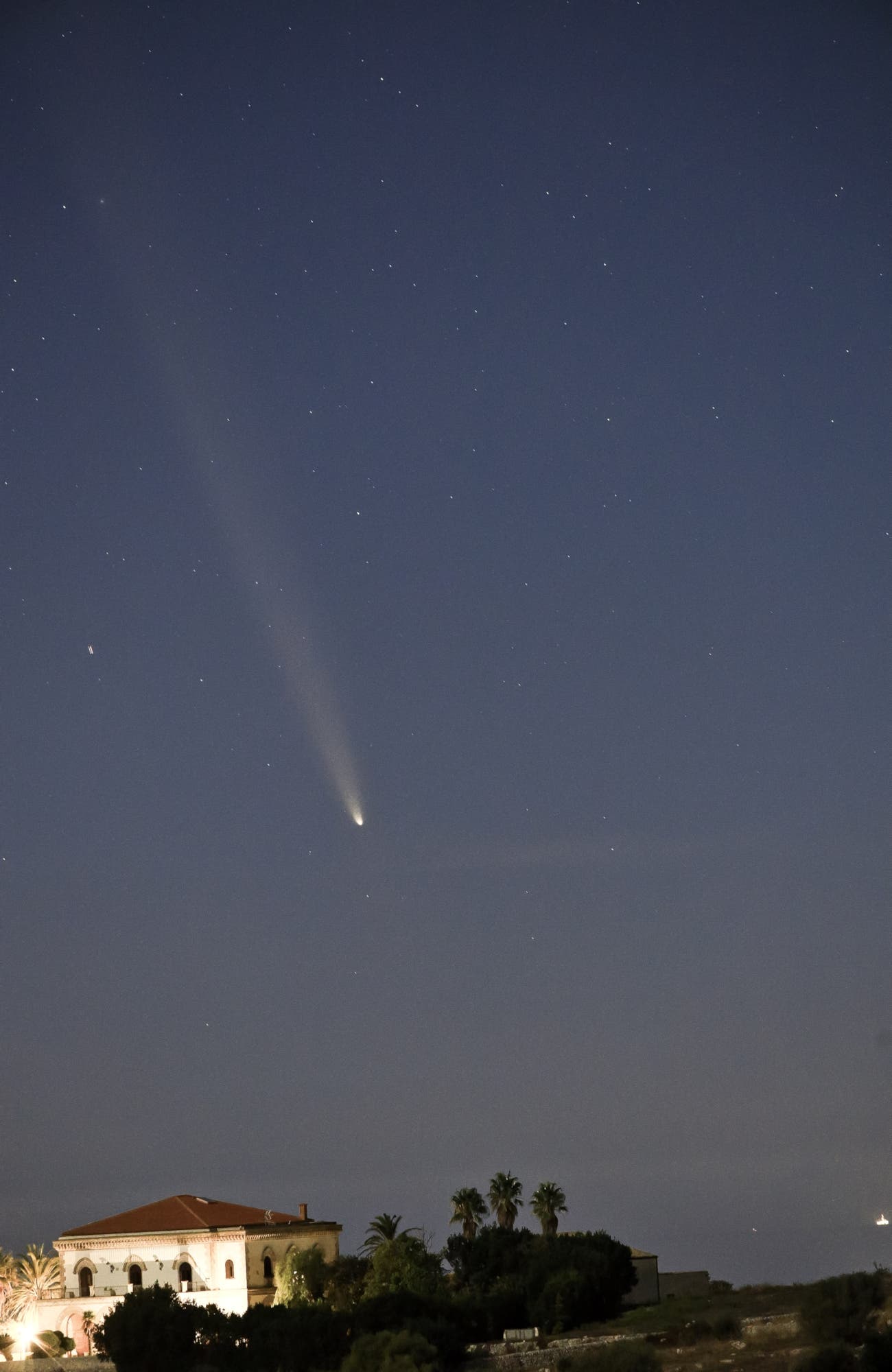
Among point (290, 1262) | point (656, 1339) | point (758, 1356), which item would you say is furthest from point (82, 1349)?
point (758, 1356)

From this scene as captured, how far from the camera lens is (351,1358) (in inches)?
2063

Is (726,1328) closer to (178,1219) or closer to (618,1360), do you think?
(618,1360)

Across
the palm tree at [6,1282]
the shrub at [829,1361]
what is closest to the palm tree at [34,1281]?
the palm tree at [6,1282]

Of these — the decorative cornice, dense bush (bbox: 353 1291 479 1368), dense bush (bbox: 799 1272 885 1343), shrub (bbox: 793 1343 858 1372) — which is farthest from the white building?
shrub (bbox: 793 1343 858 1372)

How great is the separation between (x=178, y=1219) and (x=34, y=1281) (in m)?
6.90

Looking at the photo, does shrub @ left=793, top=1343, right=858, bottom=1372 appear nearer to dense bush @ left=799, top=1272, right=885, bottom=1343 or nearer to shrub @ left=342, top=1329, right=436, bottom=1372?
dense bush @ left=799, top=1272, right=885, bottom=1343

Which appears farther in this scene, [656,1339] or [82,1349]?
[82,1349]

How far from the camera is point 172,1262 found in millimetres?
72312

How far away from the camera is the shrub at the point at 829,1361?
41125 millimetres

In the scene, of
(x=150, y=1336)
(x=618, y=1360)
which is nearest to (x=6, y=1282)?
(x=150, y=1336)

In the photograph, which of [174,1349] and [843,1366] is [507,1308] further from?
[843,1366]

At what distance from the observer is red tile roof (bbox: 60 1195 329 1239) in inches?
2891

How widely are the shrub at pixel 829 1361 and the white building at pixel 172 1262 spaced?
3570 centimetres

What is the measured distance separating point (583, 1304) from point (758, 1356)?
54.1 ft
